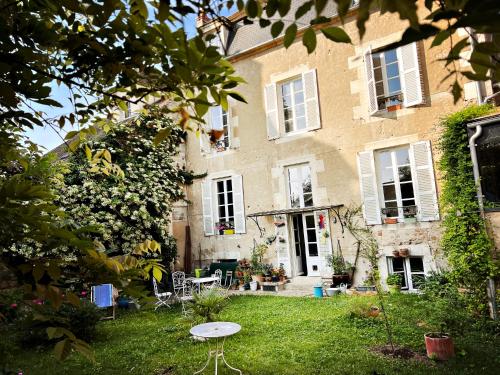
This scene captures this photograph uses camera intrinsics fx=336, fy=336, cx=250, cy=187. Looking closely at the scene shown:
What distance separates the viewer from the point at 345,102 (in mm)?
9164

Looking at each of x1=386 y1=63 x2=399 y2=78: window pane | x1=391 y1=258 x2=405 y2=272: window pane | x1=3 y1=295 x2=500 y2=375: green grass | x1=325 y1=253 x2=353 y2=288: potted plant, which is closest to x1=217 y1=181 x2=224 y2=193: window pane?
x1=325 y1=253 x2=353 y2=288: potted plant

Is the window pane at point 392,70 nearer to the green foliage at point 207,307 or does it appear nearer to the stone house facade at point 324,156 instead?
the stone house facade at point 324,156

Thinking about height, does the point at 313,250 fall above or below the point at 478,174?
below

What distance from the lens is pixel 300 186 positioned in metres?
10.0

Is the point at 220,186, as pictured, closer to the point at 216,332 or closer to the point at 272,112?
the point at 272,112

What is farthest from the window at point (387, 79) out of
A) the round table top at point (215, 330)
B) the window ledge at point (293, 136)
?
the round table top at point (215, 330)

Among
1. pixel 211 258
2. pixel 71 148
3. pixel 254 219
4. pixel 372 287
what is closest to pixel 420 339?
pixel 372 287

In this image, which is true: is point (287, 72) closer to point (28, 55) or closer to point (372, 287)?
point (372, 287)

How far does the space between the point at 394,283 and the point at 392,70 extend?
528 centimetres

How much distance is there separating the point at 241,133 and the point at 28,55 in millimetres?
9968

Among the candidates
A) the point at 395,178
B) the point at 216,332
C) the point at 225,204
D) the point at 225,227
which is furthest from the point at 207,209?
the point at 216,332

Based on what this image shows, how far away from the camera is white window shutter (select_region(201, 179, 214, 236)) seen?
11.4 m

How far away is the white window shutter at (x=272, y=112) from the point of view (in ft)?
33.9

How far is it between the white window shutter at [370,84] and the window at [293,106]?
2.06 m
